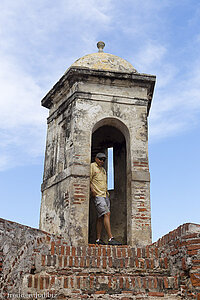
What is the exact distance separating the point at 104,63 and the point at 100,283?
4.95m

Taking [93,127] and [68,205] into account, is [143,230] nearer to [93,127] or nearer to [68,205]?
[68,205]

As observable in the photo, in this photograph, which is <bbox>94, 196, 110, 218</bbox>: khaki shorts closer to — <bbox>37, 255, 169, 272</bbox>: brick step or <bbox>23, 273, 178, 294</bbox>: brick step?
→ <bbox>37, 255, 169, 272</bbox>: brick step

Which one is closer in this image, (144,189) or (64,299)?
(64,299)

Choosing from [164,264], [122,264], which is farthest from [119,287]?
[164,264]

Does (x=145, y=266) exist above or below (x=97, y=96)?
below

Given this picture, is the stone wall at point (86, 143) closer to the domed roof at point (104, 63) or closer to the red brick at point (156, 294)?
the domed roof at point (104, 63)

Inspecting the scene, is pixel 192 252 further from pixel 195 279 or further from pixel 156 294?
pixel 156 294

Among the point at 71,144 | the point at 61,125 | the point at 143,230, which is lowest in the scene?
the point at 143,230

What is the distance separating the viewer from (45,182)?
774 centimetres

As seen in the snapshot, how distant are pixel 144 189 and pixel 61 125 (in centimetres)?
239

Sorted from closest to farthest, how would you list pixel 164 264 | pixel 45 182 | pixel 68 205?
pixel 164 264, pixel 68 205, pixel 45 182

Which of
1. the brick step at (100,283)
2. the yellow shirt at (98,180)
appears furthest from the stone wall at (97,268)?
the yellow shirt at (98,180)

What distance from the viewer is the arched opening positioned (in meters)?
8.48

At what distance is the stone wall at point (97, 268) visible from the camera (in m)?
4.32
